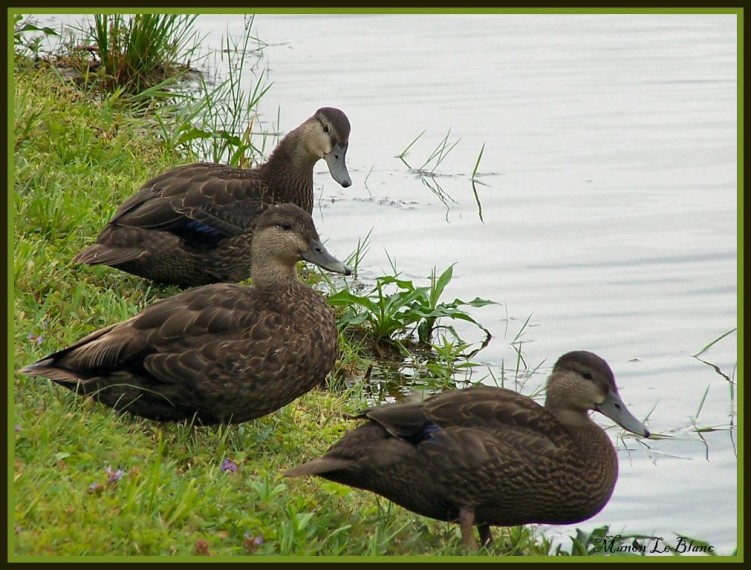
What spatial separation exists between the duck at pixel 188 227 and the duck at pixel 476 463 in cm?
233

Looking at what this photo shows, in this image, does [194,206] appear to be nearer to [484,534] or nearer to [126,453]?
[126,453]

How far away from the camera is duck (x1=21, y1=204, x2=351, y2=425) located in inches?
224

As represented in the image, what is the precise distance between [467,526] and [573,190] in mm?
5396

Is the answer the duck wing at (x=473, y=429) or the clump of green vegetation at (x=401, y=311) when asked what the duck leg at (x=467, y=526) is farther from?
the clump of green vegetation at (x=401, y=311)

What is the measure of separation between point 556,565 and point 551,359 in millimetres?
3528

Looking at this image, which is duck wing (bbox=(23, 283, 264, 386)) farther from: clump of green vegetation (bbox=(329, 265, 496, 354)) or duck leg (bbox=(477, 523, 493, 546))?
clump of green vegetation (bbox=(329, 265, 496, 354))

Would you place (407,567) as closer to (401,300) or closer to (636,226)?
(401,300)

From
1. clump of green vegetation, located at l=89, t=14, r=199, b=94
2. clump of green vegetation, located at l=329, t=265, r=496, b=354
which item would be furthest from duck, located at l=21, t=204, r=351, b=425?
clump of green vegetation, located at l=89, t=14, r=199, b=94

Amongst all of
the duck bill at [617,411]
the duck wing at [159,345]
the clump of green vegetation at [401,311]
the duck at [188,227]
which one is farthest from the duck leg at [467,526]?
the duck at [188,227]

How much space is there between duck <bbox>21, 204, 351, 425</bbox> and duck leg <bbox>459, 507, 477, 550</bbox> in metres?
1.12

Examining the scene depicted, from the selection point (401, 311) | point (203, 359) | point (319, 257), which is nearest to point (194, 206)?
point (319, 257)

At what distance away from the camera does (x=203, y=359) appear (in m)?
5.70

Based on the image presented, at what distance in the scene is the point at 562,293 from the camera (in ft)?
28.2

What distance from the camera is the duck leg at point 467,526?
5.18 metres
